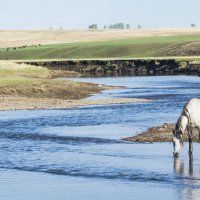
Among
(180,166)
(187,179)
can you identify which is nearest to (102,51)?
(180,166)

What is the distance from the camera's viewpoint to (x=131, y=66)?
128750mm

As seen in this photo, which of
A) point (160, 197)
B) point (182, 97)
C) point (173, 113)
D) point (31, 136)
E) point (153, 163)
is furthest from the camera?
point (182, 97)

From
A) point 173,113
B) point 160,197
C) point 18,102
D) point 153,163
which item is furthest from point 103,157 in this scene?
point 18,102

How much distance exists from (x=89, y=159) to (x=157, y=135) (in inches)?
286

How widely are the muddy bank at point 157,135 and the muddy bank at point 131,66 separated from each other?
230ft

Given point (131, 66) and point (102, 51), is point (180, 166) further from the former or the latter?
point (102, 51)

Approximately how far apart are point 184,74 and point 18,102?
52.9 metres

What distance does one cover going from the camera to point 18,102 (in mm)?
64438

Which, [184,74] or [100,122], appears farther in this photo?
[184,74]

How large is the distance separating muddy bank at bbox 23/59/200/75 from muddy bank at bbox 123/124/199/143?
70.2 meters

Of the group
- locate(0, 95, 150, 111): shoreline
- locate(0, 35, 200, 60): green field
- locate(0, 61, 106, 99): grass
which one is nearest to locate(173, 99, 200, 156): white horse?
locate(0, 95, 150, 111): shoreline

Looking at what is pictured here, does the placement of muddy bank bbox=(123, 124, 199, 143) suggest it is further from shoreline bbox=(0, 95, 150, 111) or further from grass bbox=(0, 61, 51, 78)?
grass bbox=(0, 61, 51, 78)

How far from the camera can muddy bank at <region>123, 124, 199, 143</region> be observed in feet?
134

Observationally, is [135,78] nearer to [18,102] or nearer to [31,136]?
[18,102]
